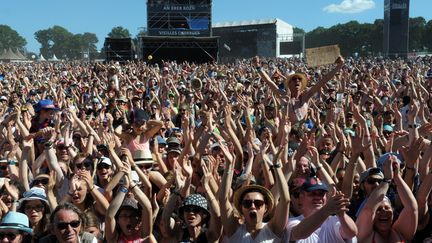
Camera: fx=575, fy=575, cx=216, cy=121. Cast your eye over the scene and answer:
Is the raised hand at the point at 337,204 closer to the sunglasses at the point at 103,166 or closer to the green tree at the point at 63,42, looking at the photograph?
the sunglasses at the point at 103,166

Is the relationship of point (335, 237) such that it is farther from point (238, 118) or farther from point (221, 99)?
point (221, 99)

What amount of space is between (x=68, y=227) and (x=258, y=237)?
124cm

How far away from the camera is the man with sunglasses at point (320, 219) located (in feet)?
11.2

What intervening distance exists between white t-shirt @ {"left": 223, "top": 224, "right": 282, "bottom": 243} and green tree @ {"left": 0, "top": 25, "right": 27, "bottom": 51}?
160589mm

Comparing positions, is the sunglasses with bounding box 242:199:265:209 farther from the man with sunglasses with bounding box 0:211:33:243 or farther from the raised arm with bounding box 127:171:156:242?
the man with sunglasses with bounding box 0:211:33:243

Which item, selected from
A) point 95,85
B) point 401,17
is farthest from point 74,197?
point 401,17

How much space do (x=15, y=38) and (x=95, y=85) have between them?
16139 cm

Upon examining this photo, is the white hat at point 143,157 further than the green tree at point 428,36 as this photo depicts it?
No

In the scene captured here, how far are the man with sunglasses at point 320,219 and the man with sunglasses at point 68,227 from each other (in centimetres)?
137

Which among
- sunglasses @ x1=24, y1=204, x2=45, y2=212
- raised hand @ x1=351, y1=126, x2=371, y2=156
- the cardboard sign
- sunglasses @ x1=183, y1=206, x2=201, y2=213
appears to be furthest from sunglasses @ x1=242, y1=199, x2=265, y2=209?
the cardboard sign

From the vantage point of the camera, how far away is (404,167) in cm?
491

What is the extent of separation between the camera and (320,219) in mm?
3486

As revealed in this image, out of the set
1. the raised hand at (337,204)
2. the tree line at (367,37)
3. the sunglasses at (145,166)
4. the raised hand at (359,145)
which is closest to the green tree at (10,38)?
the tree line at (367,37)

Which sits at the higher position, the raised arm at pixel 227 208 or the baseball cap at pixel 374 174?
the baseball cap at pixel 374 174
